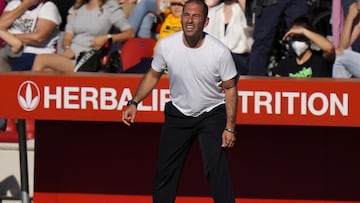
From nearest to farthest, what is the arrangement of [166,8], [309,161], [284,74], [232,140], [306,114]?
1. [232,140]
2. [306,114]
3. [309,161]
4. [284,74]
5. [166,8]

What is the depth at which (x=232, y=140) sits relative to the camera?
831cm

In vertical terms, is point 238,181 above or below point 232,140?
below

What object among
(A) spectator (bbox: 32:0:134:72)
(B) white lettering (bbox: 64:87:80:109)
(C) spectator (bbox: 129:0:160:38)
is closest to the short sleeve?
(A) spectator (bbox: 32:0:134:72)

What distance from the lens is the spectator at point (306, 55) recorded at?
10.7 meters

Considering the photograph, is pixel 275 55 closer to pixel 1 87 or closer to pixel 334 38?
pixel 334 38

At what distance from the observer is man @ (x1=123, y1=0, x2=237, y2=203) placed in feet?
27.5

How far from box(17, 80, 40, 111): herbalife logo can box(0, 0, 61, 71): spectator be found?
2.93 metres

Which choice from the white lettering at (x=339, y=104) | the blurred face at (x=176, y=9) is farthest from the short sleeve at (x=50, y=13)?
the white lettering at (x=339, y=104)

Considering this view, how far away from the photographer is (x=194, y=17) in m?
8.29

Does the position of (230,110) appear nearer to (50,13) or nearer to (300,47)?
(300,47)

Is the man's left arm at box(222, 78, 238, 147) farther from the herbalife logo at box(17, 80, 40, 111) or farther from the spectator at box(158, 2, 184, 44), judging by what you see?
the spectator at box(158, 2, 184, 44)

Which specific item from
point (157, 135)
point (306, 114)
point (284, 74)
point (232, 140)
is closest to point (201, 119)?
point (232, 140)

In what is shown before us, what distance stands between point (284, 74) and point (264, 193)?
1.44 m

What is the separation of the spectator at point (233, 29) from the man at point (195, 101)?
335 centimetres
